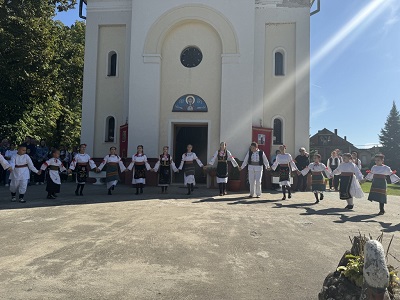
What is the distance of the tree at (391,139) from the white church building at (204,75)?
48.1 metres

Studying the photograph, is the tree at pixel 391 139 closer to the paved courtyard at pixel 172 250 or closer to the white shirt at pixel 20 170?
the paved courtyard at pixel 172 250

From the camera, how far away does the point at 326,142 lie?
7244 centimetres

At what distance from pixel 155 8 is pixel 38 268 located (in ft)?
46.4

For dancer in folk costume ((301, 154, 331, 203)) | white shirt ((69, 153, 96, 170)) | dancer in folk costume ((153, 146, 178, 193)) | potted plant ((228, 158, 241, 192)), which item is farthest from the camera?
potted plant ((228, 158, 241, 192))

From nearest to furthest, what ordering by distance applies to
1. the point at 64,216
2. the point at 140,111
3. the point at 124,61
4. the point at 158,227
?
1. the point at 158,227
2. the point at 64,216
3. the point at 140,111
4. the point at 124,61

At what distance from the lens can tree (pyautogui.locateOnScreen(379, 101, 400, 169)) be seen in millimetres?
57000

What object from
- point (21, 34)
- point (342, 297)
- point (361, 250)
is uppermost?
point (21, 34)

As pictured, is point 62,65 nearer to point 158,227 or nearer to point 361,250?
point 158,227

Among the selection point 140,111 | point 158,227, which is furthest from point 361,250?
point 140,111

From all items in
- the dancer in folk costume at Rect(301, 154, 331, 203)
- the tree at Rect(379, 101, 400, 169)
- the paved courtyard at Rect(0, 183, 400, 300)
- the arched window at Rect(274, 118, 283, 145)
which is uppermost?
the tree at Rect(379, 101, 400, 169)

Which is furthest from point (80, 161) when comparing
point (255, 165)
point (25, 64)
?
point (25, 64)

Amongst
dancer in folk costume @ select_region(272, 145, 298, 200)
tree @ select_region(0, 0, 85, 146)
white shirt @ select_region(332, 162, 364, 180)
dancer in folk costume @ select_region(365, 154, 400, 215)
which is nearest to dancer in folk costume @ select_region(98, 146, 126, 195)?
dancer in folk costume @ select_region(272, 145, 298, 200)

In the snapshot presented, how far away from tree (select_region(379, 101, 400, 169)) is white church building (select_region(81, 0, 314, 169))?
48131mm

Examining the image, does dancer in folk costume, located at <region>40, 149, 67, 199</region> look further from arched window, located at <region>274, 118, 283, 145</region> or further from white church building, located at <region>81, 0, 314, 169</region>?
arched window, located at <region>274, 118, 283, 145</region>
